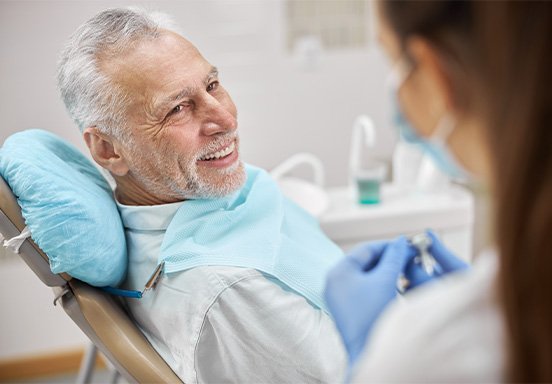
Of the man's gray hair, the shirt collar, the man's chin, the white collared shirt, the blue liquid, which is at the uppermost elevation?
the man's gray hair

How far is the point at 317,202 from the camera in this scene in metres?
2.03

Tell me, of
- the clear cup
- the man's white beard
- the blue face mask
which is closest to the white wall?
the clear cup

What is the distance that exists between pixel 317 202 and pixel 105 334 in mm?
963

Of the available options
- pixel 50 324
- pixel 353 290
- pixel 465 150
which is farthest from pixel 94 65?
pixel 50 324

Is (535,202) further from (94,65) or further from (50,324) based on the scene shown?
(50,324)

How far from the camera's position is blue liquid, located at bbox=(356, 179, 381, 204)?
2090 millimetres

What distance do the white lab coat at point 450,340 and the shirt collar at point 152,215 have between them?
801 mm

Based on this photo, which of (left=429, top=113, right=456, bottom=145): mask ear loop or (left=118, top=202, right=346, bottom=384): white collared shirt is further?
(left=118, top=202, right=346, bottom=384): white collared shirt

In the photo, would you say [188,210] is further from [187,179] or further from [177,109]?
[177,109]

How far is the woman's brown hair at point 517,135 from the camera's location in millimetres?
480

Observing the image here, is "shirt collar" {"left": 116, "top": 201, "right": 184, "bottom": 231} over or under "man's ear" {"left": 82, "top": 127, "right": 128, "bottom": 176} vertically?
under

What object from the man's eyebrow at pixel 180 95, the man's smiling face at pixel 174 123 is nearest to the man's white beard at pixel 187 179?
the man's smiling face at pixel 174 123

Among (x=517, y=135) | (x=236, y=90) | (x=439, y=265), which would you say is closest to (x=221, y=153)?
(x=439, y=265)

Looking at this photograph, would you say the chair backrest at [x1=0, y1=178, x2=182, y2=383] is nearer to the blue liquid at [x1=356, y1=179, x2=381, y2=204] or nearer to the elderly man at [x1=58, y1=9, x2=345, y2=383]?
the elderly man at [x1=58, y1=9, x2=345, y2=383]
